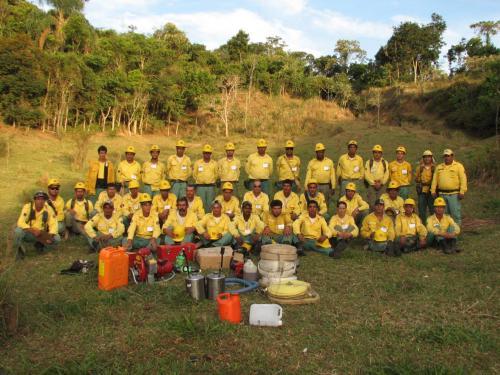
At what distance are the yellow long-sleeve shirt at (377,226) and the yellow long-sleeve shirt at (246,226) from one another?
77.8 inches

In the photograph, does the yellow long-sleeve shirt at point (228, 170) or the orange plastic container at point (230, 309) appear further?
the yellow long-sleeve shirt at point (228, 170)

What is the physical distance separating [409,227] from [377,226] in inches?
22.8

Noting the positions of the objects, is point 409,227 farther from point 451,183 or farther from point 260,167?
point 260,167

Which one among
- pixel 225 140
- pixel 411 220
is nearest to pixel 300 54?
pixel 225 140

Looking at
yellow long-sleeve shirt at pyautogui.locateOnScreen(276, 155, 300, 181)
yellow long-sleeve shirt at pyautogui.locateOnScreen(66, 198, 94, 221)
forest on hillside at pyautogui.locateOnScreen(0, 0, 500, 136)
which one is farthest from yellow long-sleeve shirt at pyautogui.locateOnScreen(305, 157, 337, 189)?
forest on hillside at pyautogui.locateOnScreen(0, 0, 500, 136)

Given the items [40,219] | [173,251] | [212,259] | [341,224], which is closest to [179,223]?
[173,251]

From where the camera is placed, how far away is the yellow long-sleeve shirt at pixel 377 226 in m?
8.24

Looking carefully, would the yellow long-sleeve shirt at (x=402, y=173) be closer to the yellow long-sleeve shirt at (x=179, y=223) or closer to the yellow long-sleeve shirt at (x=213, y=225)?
the yellow long-sleeve shirt at (x=213, y=225)

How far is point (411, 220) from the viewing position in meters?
8.38

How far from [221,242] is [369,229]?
2792mm

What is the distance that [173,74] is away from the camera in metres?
33.2

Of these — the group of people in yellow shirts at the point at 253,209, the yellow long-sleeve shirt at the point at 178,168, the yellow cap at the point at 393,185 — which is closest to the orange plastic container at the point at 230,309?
the group of people in yellow shirts at the point at 253,209

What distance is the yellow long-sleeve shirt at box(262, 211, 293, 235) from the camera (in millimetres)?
8617

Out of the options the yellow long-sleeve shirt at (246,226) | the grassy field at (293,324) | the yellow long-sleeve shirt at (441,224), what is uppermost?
the yellow long-sleeve shirt at (441,224)
